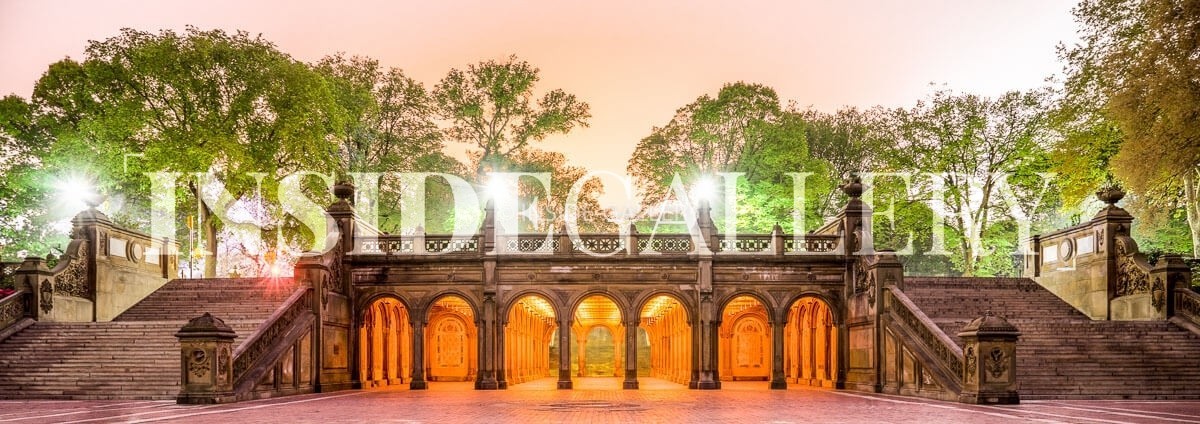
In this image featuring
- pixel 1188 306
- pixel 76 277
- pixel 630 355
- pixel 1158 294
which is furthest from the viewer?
pixel 630 355

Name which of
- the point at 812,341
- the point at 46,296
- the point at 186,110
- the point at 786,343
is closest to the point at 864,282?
the point at 812,341

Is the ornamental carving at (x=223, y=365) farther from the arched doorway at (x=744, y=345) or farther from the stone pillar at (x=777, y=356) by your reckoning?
the arched doorway at (x=744, y=345)

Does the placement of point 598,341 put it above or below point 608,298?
below

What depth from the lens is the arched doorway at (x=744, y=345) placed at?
36.5 meters

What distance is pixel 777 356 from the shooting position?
2811 centimetres

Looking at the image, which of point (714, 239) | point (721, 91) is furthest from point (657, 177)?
point (714, 239)

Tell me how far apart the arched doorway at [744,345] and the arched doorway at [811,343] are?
388 centimetres

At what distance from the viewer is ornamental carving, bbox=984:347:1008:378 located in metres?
19.1

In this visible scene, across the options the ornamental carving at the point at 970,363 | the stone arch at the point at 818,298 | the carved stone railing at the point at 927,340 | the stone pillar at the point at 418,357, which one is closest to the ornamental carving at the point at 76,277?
the stone pillar at the point at 418,357

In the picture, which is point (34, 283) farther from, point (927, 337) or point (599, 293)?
point (927, 337)

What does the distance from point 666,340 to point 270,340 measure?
20736 mm

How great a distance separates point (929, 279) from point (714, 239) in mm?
6461

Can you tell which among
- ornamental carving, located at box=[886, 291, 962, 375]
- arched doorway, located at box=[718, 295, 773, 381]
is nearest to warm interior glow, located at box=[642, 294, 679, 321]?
arched doorway, located at box=[718, 295, 773, 381]

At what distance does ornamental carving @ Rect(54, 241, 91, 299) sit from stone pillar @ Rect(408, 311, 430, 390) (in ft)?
29.1
